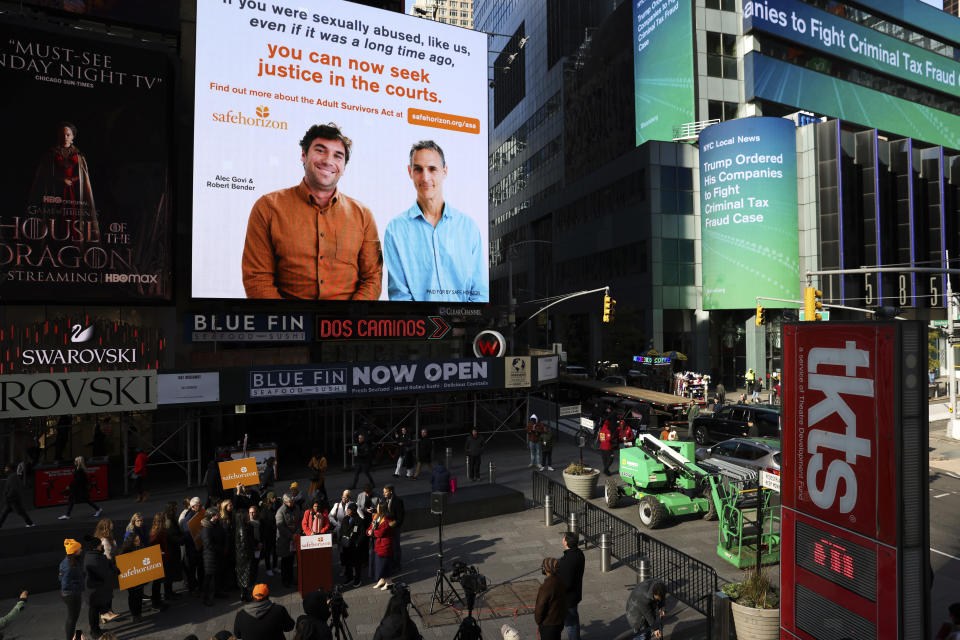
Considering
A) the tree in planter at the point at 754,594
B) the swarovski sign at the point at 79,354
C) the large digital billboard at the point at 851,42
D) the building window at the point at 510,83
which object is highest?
the building window at the point at 510,83

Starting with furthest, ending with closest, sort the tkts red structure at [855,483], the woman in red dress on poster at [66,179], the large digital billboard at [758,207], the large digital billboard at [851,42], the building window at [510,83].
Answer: the building window at [510,83]
the large digital billboard at [851,42]
the large digital billboard at [758,207]
the woman in red dress on poster at [66,179]
the tkts red structure at [855,483]

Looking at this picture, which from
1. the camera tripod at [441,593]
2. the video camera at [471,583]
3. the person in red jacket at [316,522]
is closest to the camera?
the video camera at [471,583]

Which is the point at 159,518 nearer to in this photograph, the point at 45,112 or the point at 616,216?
the point at 45,112

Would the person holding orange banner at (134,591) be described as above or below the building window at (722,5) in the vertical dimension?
below

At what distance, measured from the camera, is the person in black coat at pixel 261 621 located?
24.6ft

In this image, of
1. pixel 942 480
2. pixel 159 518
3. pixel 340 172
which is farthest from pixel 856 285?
pixel 159 518

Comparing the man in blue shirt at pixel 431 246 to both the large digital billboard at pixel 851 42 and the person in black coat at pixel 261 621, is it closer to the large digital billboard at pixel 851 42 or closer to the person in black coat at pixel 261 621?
the person in black coat at pixel 261 621

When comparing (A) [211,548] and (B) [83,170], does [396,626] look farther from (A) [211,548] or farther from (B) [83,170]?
(B) [83,170]

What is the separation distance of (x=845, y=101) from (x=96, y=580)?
221 feet

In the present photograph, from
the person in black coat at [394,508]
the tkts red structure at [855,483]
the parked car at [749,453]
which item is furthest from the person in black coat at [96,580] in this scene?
the parked car at [749,453]

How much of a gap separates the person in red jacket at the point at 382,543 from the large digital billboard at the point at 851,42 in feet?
181

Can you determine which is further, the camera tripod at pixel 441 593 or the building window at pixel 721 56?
the building window at pixel 721 56

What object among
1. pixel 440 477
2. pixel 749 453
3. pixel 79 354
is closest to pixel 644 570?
pixel 440 477

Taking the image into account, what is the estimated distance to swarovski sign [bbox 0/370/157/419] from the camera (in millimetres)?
17672
